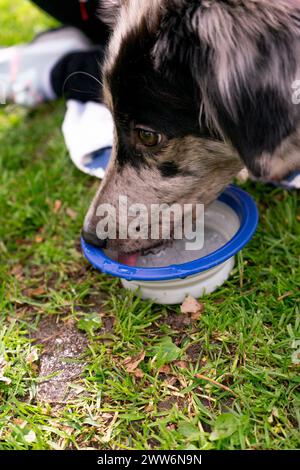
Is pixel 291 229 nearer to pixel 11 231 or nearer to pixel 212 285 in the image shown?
pixel 212 285

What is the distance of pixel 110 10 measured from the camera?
7.93ft

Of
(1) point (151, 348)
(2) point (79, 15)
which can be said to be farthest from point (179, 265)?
(2) point (79, 15)

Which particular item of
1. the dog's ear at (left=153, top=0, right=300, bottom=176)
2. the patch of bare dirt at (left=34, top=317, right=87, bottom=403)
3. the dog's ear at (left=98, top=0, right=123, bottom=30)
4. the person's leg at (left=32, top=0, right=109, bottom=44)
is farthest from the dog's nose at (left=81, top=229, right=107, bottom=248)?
the person's leg at (left=32, top=0, right=109, bottom=44)

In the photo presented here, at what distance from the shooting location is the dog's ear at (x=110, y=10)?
236 centimetres

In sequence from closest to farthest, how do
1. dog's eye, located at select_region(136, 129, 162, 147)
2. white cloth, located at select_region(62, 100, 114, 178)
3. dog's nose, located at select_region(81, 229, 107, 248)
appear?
1. dog's eye, located at select_region(136, 129, 162, 147)
2. dog's nose, located at select_region(81, 229, 107, 248)
3. white cloth, located at select_region(62, 100, 114, 178)

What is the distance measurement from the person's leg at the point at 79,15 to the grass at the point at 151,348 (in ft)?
4.38

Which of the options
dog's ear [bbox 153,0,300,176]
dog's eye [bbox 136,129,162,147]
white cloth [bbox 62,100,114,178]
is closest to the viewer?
dog's ear [bbox 153,0,300,176]

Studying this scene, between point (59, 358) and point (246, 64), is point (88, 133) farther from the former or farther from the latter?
point (246, 64)

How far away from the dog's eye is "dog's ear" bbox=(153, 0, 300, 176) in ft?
0.85

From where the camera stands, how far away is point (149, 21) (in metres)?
1.97

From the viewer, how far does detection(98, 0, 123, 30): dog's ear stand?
7.75ft

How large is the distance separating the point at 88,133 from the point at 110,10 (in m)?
0.80

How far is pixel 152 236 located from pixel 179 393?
2.17ft

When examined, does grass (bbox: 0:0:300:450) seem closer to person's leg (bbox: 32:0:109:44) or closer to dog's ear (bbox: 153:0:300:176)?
dog's ear (bbox: 153:0:300:176)
